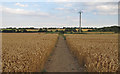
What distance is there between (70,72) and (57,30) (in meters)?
93.4

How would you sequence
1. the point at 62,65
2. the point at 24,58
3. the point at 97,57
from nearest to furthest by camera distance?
the point at 24,58 < the point at 97,57 < the point at 62,65

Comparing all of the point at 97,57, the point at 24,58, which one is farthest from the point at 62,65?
the point at 24,58

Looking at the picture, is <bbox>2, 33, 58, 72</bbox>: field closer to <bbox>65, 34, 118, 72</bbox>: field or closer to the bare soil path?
the bare soil path

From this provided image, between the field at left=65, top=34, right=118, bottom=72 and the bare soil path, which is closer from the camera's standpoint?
the field at left=65, top=34, right=118, bottom=72

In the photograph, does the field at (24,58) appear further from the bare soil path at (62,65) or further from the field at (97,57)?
the field at (97,57)

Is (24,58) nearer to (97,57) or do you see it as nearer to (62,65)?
(62,65)

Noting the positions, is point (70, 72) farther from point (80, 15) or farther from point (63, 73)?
point (80, 15)

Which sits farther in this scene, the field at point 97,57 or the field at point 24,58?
the field at point 97,57

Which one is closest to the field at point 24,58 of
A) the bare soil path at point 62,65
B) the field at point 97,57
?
the bare soil path at point 62,65

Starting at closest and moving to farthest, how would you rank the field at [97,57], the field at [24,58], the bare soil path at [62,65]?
1. the field at [24,58]
2. the field at [97,57]
3. the bare soil path at [62,65]

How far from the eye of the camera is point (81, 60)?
818 cm

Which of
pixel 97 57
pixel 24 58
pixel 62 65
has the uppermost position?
pixel 24 58

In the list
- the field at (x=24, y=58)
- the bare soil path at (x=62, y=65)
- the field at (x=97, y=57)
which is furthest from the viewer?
the bare soil path at (x=62, y=65)

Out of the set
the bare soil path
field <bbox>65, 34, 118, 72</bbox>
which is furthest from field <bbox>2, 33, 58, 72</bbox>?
field <bbox>65, 34, 118, 72</bbox>
